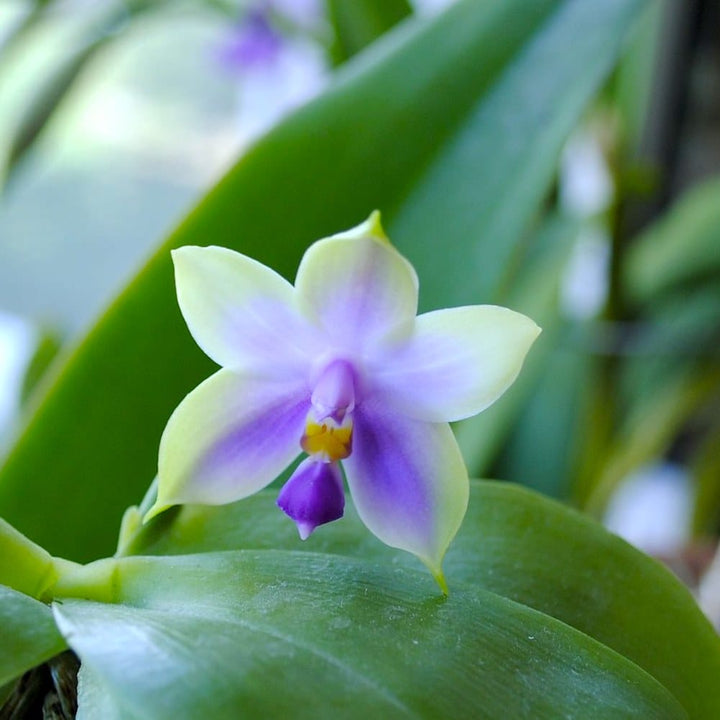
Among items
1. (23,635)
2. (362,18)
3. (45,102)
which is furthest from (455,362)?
(45,102)

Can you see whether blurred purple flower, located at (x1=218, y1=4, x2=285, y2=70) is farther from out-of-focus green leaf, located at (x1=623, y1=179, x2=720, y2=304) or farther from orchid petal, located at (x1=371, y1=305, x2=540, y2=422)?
orchid petal, located at (x1=371, y1=305, x2=540, y2=422)

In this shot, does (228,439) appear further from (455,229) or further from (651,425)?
(651,425)

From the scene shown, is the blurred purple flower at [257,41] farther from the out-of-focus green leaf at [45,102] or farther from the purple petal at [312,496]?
the purple petal at [312,496]

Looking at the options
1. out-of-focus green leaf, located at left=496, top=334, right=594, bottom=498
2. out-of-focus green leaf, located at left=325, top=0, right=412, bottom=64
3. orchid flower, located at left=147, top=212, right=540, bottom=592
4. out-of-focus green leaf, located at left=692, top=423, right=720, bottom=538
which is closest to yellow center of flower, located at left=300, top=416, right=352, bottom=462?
orchid flower, located at left=147, top=212, right=540, bottom=592

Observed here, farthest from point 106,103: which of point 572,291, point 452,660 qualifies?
point 452,660

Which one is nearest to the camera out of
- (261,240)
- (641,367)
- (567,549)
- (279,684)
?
(279,684)

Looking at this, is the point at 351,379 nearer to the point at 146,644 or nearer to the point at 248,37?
the point at 146,644
